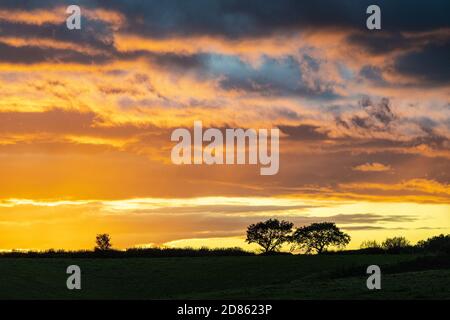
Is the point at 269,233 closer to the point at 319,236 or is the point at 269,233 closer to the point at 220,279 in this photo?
the point at 319,236

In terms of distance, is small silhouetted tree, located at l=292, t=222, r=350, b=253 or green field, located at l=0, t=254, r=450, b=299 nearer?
green field, located at l=0, t=254, r=450, b=299

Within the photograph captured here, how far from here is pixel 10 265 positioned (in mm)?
85188

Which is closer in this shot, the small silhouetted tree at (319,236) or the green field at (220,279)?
the green field at (220,279)

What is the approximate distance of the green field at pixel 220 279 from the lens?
55.7 m

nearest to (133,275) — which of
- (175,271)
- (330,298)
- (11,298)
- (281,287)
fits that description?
(175,271)

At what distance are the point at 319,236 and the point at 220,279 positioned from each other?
223 ft

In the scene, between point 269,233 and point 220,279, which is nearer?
point 220,279

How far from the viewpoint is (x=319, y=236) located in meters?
149

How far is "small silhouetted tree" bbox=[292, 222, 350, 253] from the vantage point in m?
148

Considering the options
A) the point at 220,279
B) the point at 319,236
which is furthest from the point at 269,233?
the point at 220,279

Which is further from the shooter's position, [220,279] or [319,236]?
[319,236]

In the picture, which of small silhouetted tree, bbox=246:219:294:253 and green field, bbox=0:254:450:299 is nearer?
green field, bbox=0:254:450:299

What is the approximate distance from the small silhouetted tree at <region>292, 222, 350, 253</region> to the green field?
4895 centimetres

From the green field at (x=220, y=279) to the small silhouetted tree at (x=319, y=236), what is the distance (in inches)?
1927
